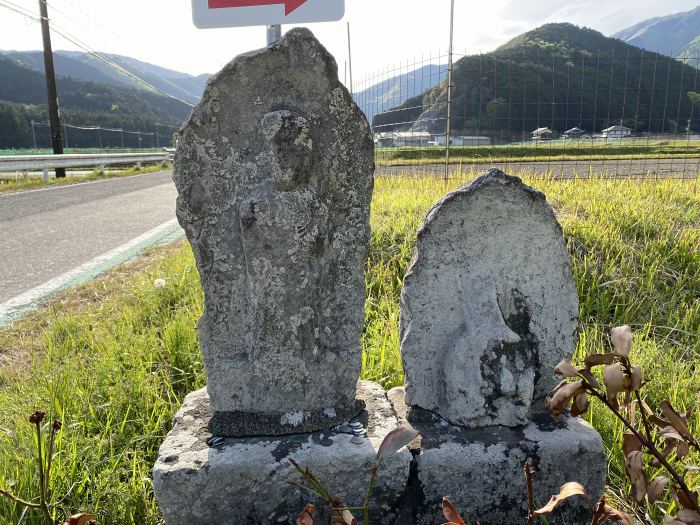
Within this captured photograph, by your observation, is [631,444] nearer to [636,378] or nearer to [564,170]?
[636,378]

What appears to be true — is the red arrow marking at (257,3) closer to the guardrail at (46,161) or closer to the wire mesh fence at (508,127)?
the wire mesh fence at (508,127)

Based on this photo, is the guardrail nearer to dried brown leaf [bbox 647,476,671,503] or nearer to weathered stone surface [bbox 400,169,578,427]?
weathered stone surface [bbox 400,169,578,427]

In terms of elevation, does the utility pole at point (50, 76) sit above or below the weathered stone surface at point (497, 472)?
above

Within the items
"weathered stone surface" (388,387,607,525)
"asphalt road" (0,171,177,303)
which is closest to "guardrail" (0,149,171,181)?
"asphalt road" (0,171,177,303)

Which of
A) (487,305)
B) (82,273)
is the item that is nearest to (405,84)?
(82,273)

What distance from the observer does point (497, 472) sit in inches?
62.0

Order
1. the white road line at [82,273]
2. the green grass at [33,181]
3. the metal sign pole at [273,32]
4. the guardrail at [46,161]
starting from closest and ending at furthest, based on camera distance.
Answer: the metal sign pole at [273,32] < the white road line at [82,273] < the green grass at [33,181] < the guardrail at [46,161]

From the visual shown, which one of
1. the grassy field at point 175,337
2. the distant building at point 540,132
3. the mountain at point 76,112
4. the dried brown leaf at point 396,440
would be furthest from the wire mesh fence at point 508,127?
the mountain at point 76,112

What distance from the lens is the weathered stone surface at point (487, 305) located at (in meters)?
1.63

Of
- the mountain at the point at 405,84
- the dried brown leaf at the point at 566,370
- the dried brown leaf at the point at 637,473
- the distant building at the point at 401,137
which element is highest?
the mountain at the point at 405,84

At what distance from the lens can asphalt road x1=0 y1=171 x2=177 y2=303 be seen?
4418 mm

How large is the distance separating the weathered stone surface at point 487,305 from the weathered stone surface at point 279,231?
0.69 feet

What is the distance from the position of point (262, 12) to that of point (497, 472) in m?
2.10

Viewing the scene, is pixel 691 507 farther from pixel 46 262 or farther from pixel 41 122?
pixel 41 122
